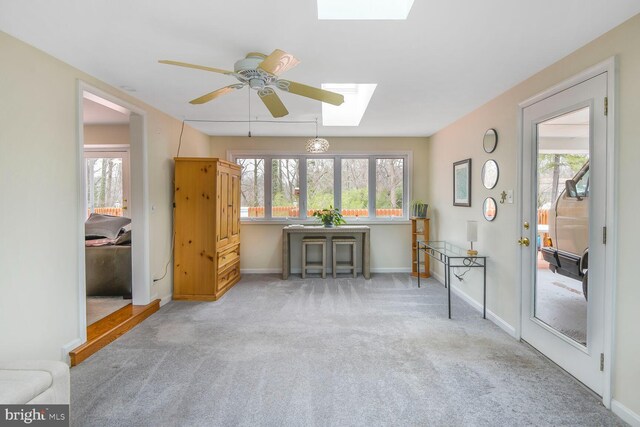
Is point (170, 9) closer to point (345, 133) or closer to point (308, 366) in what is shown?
point (308, 366)

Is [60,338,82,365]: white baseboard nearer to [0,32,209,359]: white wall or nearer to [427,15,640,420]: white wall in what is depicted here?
→ [0,32,209,359]: white wall

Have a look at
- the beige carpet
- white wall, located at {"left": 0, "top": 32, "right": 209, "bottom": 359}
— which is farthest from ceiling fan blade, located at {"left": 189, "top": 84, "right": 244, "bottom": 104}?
the beige carpet

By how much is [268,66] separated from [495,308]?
314 centimetres

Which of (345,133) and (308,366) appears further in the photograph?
(345,133)

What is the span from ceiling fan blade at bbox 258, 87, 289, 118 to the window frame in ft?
8.82

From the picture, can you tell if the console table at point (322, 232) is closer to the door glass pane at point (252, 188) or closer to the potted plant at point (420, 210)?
the door glass pane at point (252, 188)

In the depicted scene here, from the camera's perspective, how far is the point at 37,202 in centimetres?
218

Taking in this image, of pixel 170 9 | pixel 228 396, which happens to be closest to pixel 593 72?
pixel 170 9

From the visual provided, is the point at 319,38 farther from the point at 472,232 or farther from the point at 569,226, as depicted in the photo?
the point at 472,232

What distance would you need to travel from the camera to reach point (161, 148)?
3795 mm

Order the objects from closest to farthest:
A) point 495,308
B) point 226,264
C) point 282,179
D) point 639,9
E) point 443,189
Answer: point 639,9 → point 495,308 → point 226,264 → point 443,189 → point 282,179

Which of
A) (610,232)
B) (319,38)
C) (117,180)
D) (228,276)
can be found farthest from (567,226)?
(117,180)

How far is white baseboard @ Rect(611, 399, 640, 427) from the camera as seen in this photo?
1754mm

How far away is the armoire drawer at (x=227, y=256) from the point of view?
4.11 meters
